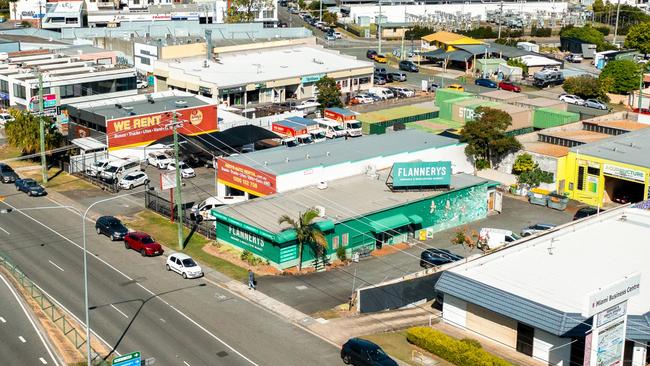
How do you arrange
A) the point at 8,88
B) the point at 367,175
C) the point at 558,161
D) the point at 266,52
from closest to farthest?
the point at 367,175, the point at 558,161, the point at 8,88, the point at 266,52

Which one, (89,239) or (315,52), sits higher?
(315,52)

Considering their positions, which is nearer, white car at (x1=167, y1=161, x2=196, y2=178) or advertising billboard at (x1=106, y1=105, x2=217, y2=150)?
white car at (x1=167, y1=161, x2=196, y2=178)

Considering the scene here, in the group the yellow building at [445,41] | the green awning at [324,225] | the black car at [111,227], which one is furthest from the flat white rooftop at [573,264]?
the yellow building at [445,41]

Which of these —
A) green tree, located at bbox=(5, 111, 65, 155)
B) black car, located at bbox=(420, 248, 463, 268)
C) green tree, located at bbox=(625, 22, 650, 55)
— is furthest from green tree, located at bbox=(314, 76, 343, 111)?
green tree, located at bbox=(625, 22, 650, 55)

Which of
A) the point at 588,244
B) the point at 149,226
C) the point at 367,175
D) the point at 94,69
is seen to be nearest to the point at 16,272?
the point at 149,226

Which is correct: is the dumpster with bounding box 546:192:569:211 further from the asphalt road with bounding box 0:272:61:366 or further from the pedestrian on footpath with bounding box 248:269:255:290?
the asphalt road with bounding box 0:272:61:366

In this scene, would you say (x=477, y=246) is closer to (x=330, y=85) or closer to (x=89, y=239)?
(x=89, y=239)

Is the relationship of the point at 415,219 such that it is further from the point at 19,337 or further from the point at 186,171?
the point at 19,337
